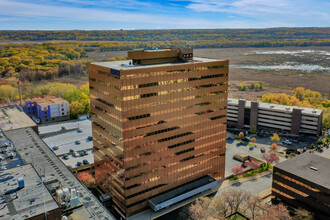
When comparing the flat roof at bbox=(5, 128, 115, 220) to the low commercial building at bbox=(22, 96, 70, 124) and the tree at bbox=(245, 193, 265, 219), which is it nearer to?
the tree at bbox=(245, 193, 265, 219)

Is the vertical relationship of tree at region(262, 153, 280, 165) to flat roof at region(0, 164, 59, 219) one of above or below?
below

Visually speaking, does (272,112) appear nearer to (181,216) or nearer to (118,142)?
(181,216)

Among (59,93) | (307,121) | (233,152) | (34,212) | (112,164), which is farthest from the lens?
(59,93)

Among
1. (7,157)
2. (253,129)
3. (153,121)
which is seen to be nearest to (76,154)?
(7,157)

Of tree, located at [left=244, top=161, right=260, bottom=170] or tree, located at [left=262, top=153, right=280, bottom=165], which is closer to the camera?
tree, located at [left=244, top=161, right=260, bottom=170]

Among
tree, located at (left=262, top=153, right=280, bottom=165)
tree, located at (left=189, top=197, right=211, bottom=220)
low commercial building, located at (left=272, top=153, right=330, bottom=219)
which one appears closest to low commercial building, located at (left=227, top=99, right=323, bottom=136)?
tree, located at (left=262, top=153, right=280, bottom=165)

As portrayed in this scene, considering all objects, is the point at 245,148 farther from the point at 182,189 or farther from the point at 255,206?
the point at 182,189

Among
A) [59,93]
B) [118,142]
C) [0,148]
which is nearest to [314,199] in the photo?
[118,142]
